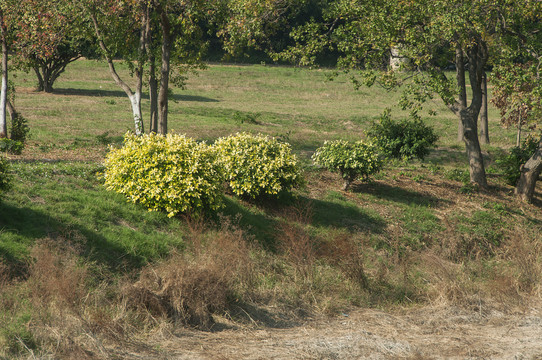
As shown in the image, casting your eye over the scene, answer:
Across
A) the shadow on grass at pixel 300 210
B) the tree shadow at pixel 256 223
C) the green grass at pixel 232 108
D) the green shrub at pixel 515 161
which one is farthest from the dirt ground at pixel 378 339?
the green grass at pixel 232 108

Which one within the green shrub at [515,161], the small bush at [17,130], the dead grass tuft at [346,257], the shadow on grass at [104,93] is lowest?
the dead grass tuft at [346,257]

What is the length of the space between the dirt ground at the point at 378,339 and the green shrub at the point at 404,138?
8.28 m

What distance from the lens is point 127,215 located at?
1058 centimetres

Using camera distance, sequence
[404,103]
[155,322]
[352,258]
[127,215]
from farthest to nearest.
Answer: [404,103], [127,215], [352,258], [155,322]

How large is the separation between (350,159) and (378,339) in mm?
7105

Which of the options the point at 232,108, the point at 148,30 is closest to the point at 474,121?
the point at 148,30

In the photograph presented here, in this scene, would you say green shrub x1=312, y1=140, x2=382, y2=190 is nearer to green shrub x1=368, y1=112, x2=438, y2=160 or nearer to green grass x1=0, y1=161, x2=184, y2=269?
green shrub x1=368, y1=112, x2=438, y2=160

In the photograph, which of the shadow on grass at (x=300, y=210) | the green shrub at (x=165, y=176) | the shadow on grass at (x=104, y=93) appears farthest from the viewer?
the shadow on grass at (x=104, y=93)

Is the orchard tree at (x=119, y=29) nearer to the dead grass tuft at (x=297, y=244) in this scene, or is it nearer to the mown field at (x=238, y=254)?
→ the mown field at (x=238, y=254)

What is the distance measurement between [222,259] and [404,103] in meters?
8.41

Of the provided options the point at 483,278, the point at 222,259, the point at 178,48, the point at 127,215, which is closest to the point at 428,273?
the point at 483,278

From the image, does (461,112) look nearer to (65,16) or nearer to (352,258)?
(352,258)

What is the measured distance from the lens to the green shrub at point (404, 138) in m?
16.9

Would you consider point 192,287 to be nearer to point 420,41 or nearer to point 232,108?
point 420,41
